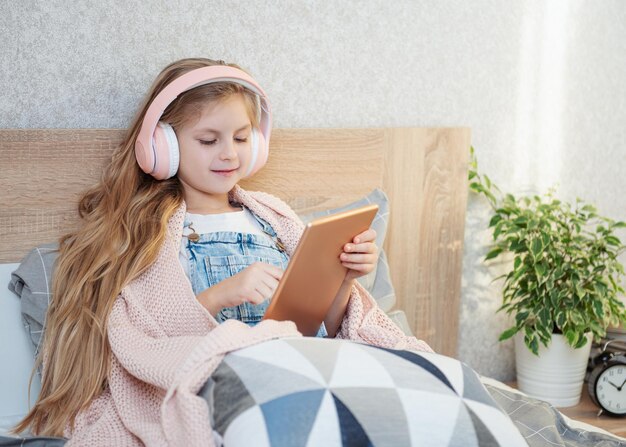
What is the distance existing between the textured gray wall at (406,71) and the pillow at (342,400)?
31.5 inches

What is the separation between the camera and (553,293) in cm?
188

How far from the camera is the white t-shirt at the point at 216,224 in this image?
1452 millimetres

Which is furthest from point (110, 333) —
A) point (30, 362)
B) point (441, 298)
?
point (441, 298)

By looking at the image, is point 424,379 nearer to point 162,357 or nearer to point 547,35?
point 162,357

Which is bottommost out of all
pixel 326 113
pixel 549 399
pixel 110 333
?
pixel 549 399

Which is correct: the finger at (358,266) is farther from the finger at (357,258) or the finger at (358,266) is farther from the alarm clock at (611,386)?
the alarm clock at (611,386)

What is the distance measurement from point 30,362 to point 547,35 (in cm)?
148

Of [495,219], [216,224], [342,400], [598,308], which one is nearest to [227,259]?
[216,224]

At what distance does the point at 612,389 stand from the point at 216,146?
3.62ft

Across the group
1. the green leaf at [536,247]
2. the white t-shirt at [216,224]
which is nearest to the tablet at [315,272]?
the white t-shirt at [216,224]

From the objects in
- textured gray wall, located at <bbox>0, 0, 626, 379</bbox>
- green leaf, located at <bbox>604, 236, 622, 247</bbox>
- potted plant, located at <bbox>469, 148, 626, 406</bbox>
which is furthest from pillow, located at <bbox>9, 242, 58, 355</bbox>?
green leaf, located at <bbox>604, 236, 622, 247</bbox>

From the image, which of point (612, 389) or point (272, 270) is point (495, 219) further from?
point (272, 270)

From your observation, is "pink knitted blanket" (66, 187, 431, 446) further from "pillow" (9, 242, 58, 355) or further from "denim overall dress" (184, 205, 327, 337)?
"pillow" (9, 242, 58, 355)

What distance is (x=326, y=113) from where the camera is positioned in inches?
71.1
